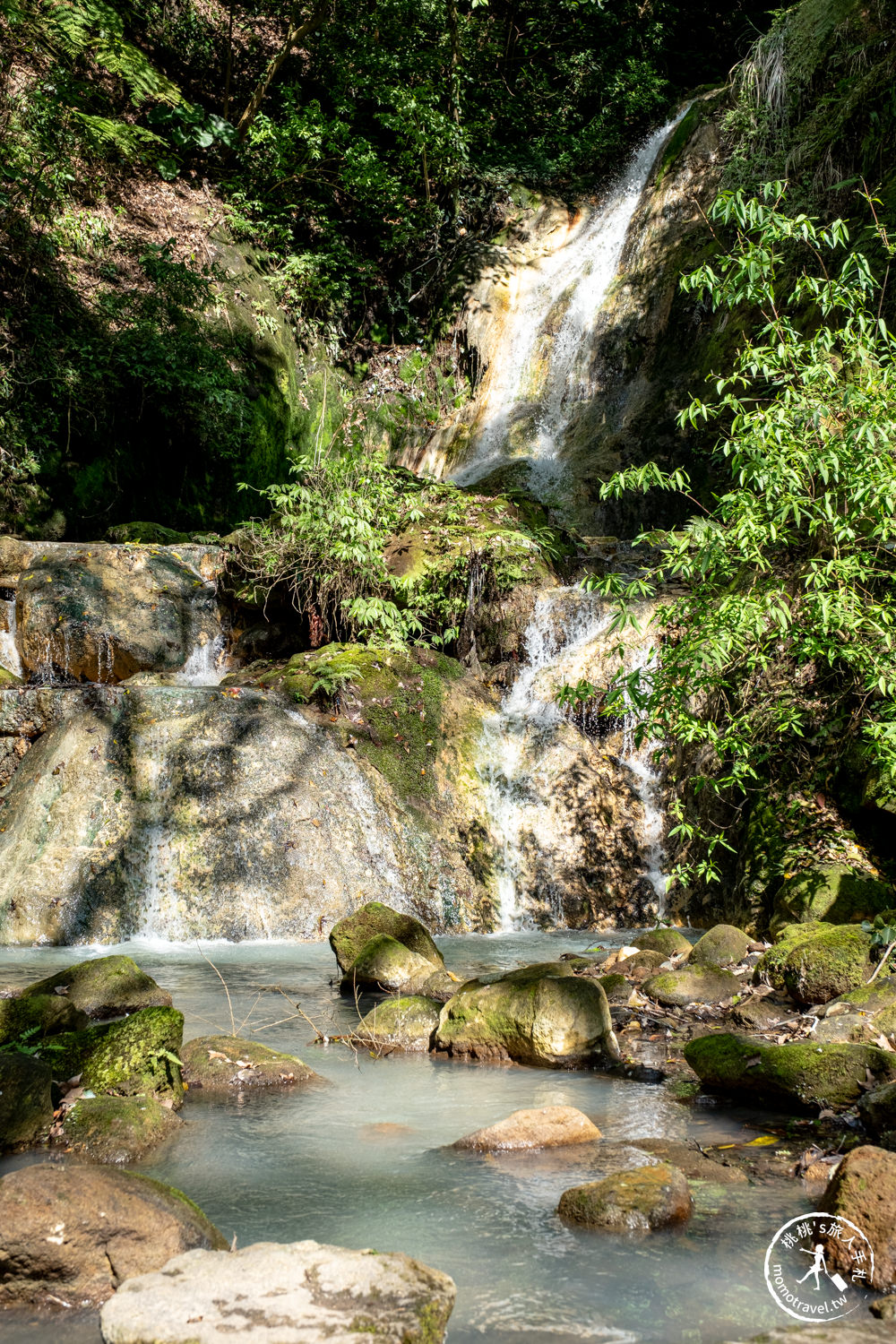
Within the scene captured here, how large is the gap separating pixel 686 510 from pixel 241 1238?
1205 cm

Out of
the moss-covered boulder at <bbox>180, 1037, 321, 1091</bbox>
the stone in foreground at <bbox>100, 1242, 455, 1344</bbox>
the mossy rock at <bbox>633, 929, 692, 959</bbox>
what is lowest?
the mossy rock at <bbox>633, 929, 692, 959</bbox>

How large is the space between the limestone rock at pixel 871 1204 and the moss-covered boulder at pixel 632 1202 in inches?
17.5

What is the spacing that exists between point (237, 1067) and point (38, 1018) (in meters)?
0.98

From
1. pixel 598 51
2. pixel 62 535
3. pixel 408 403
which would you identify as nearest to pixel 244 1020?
pixel 62 535

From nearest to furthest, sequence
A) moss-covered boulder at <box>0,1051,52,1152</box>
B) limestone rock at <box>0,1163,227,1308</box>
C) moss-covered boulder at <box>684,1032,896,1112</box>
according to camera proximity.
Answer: limestone rock at <box>0,1163,227,1308</box>, moss-covered boulder at <box>0,1051,52,1152</box>, moss-covered boulder at <box>684,1032,896,1112</box>

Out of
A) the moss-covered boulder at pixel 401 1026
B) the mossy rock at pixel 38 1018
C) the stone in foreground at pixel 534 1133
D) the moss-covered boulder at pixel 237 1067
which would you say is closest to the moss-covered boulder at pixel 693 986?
the moss-covered boulder at pixel 401 1026

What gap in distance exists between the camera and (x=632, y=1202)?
2807 millimetres

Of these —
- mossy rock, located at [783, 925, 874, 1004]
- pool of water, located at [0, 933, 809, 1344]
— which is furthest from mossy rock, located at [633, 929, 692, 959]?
pool of water, located at [0, 933, 809, 1344]

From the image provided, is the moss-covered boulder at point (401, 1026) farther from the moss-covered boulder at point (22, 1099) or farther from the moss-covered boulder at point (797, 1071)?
the moss-covered boulder at point (22, 1099)

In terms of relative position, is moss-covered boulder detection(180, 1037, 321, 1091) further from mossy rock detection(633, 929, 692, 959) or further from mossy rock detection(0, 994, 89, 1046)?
mossy rock detection(633, 929, 692, 959)

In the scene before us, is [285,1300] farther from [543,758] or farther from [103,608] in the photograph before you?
[103,608]

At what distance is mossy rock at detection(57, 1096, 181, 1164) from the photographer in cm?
333

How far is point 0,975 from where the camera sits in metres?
5.96

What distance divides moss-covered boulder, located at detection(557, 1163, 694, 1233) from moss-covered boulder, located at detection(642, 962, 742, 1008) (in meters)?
2.45
